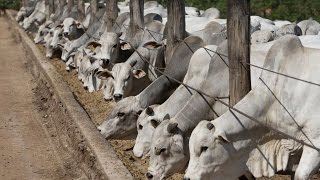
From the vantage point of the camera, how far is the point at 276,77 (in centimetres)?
543

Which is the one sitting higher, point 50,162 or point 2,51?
point 50,162

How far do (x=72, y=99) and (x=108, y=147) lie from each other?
9.51ft

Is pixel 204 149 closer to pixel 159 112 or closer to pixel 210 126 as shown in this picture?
pixel 210 126

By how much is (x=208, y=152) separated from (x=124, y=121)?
2.37 meters

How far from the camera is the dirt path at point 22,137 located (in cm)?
732

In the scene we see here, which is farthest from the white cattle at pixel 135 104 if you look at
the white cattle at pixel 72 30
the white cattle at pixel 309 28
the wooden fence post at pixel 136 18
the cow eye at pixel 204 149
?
the white cattle at pixel 72 30

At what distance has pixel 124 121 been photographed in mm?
7344

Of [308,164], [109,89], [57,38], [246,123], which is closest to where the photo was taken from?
[308,164]

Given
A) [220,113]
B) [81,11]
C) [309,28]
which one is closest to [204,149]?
[220,113]

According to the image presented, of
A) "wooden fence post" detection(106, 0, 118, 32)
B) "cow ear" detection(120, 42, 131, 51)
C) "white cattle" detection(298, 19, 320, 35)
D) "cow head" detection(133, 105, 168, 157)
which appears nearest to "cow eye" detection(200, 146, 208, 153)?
"cow head" detection(133, 105, 168, 157)

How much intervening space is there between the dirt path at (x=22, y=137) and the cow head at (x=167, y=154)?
66.6 inches

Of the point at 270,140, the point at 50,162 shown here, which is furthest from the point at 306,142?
the point at 50,162

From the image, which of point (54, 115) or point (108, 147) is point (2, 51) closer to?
point (54, 115)

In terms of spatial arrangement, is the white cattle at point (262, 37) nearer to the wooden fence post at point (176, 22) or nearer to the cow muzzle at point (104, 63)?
the wooden fence post at point (176, 22)
